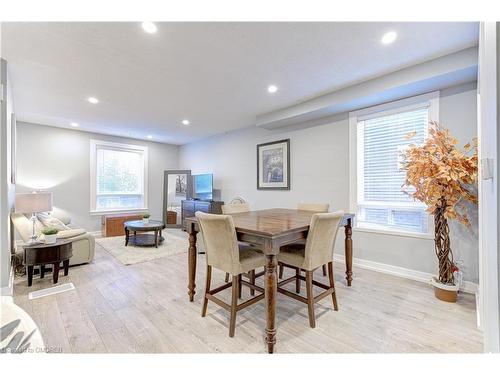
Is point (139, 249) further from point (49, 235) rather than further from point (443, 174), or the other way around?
point (443, 174)

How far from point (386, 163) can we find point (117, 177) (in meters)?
6.02

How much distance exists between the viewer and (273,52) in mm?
2230

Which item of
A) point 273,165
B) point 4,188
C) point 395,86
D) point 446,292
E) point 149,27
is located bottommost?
point 446,292

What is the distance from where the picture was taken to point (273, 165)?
452cm

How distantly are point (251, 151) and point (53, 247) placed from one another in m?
3.60

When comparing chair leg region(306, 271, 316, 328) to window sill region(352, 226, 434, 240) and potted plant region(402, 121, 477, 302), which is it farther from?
window sill region(352, 226, 434, 240)

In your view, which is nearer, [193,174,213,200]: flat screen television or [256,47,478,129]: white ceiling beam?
[256,47,478,129]: white ceiling beam

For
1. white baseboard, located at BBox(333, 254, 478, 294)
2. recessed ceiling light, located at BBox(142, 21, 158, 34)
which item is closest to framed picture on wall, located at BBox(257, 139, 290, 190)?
white baseboard, located at BBox(333, 254, 478, 294)

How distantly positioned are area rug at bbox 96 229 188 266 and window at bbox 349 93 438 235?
10.5 ft

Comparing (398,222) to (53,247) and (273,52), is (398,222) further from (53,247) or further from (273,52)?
(53,247)

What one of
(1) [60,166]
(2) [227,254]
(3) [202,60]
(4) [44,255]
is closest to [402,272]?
(2) [227,254]

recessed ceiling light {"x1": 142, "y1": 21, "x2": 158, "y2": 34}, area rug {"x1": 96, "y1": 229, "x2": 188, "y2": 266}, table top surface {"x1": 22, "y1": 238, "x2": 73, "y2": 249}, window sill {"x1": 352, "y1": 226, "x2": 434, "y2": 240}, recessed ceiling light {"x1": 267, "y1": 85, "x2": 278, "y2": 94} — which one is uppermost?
recessed ceiling light {"x1": 267, "y1": 85, "x2": 278, "y2": 94}

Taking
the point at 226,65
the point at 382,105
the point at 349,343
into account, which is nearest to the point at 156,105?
the point at 226,65

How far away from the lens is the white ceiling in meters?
1.92
